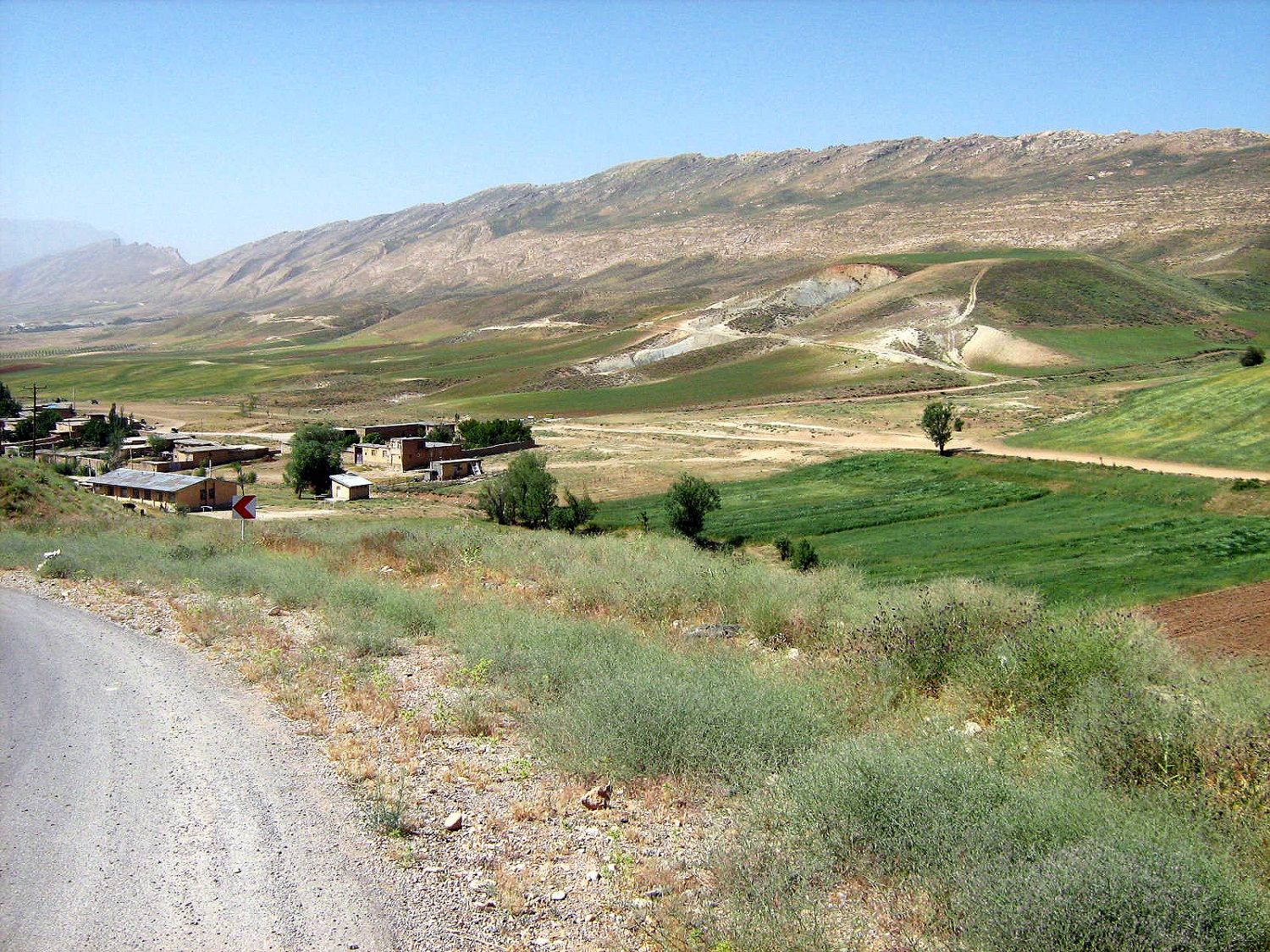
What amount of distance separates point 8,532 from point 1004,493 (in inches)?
1763

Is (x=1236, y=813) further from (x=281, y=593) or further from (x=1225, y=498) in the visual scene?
(x=1225, y=498)

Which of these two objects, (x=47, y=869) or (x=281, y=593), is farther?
(x=281, y=593)

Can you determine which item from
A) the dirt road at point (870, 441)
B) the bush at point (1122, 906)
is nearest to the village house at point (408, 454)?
the dirt road at point (870, 441)

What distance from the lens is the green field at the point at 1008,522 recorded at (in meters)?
31.5

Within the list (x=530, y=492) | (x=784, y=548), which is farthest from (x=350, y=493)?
(x=784, y=548)

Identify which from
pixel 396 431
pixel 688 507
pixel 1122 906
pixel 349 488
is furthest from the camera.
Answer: pixel 396 431

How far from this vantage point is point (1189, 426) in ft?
206

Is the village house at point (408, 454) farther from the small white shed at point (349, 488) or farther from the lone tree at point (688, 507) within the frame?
the lone tree at point (688, 507)

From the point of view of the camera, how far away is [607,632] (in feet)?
42.7

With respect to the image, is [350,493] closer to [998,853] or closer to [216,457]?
[216,457]

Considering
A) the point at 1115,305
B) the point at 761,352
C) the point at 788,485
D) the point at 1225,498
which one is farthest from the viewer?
the point at 761,352

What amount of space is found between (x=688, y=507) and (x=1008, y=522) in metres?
15.0

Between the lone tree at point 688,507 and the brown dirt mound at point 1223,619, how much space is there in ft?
75.5

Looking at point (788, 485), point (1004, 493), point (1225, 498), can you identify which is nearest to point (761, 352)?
point (788, 485)
